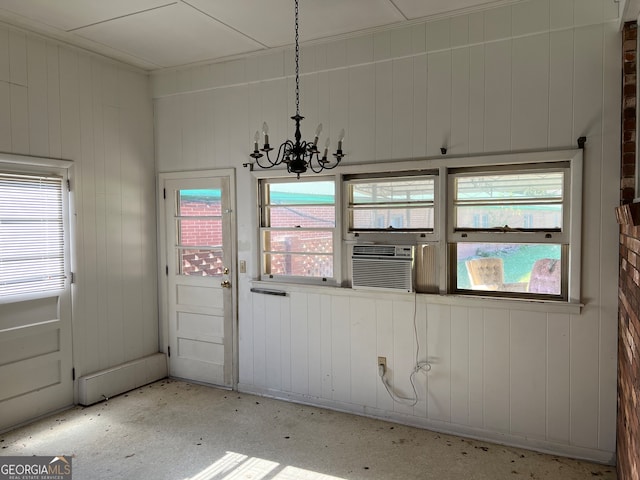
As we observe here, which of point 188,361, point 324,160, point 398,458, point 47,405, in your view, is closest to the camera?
point 324,160

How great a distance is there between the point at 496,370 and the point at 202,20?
330 centimetres

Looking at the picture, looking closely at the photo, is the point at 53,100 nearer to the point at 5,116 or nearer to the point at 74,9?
the point at 5,116

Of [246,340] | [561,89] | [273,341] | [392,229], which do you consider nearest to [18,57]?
[246,340]

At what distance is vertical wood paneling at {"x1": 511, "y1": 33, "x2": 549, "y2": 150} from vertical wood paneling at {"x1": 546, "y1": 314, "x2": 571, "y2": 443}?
1.22 metres

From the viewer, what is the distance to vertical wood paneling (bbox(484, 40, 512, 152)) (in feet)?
10.2

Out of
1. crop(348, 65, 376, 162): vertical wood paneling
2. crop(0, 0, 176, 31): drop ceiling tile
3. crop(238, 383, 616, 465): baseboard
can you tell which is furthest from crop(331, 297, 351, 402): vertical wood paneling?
crop(0, 0, 176, 31): drop ceiling tile

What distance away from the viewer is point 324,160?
2750 mm

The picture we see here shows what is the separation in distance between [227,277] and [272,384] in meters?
1.06

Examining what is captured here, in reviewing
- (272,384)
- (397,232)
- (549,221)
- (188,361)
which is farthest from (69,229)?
(549,221)

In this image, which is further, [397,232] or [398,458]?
[397,232]

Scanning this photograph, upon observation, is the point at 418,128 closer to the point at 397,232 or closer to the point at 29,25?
the point at 397,232

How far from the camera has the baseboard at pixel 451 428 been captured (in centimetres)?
299

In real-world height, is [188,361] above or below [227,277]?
below
